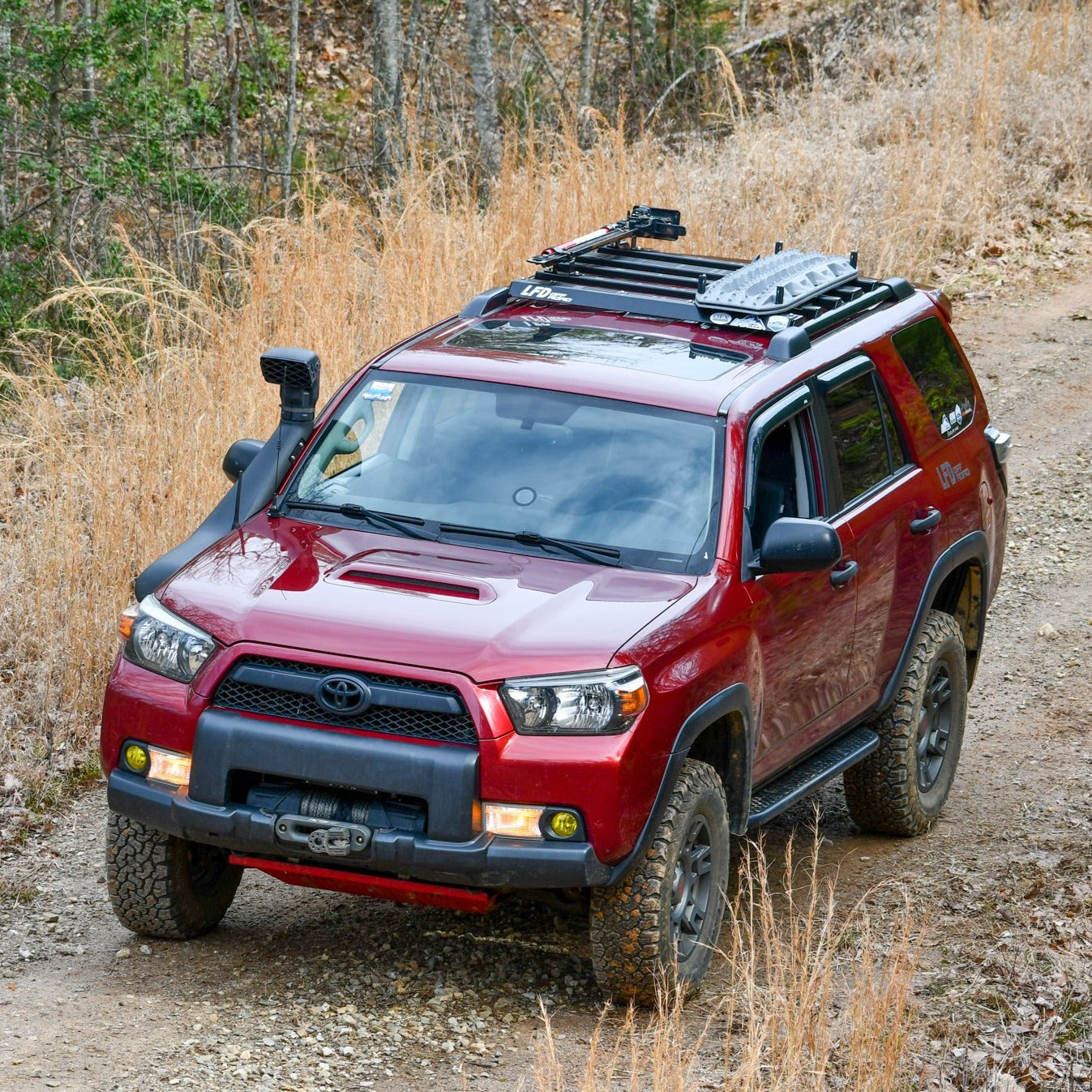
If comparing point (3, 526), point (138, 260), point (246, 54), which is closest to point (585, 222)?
point (138, 260)

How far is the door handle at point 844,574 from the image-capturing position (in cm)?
555

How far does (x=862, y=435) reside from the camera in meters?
5.98

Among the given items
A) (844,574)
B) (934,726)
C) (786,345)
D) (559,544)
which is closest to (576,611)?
(559,544)

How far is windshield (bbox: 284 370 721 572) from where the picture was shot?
5.07 metres

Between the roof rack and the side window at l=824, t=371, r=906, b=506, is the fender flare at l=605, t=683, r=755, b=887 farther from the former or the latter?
the roof rack

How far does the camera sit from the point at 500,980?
16.2ft

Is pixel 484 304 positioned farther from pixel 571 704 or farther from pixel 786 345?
pixel 571 704

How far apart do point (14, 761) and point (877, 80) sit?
14707 millimetres

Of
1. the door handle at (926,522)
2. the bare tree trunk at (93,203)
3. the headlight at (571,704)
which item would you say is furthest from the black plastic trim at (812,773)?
the bare tree trunk at (93,203)

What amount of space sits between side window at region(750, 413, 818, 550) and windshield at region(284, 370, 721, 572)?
31 cm

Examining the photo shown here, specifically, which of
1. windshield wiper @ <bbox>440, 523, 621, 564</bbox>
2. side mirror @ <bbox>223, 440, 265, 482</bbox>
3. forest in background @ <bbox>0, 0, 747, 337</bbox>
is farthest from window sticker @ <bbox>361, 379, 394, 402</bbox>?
forest in background @ <bbox>0, 0, 747, 337</bbox>

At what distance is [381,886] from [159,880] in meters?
0.84

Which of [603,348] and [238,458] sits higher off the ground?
[603,348]

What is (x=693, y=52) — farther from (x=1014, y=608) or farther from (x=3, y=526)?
(x=3, y=526)
